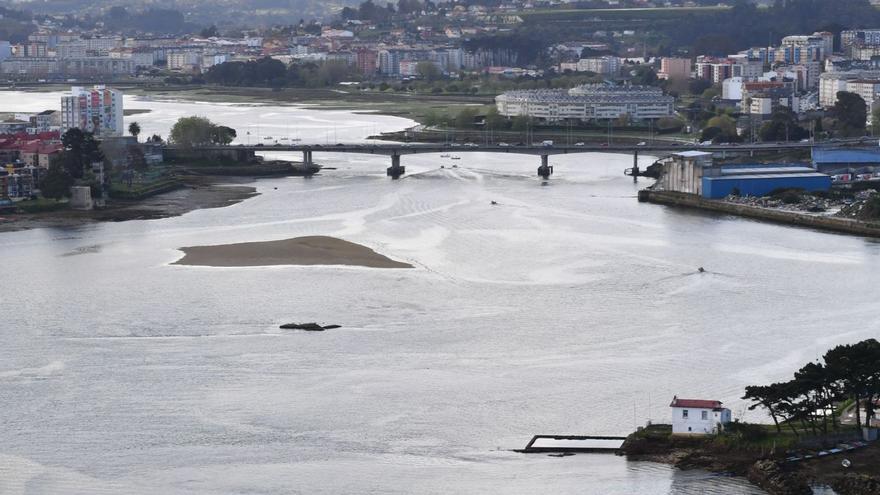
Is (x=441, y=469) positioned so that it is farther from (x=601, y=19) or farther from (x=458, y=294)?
(x=601, y=19)

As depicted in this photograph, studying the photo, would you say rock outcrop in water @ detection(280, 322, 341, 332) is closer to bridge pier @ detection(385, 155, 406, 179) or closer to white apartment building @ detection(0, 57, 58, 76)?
bridge pier @ detection(385, 155, 406, 179)

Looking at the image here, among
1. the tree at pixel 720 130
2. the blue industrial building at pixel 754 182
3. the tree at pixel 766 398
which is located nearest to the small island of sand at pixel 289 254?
the blue industrial building at pixel 754 182

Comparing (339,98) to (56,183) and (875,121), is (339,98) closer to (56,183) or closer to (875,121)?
(875,121)

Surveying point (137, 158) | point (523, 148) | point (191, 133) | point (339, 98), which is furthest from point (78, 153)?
point (339, 98)

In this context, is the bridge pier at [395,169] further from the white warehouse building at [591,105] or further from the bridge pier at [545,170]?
→ the white warehouse building at [591,105]

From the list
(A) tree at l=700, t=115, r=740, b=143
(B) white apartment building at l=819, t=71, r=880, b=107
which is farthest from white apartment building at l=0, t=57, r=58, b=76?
(A) tree at l=700, t=115, r=740, b=143

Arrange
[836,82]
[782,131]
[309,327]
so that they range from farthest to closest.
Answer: [836,82]
[782,131]
[309,327]

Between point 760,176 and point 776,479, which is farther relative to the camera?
point 760,176

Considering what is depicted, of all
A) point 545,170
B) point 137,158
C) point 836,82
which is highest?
point 836,82
